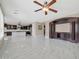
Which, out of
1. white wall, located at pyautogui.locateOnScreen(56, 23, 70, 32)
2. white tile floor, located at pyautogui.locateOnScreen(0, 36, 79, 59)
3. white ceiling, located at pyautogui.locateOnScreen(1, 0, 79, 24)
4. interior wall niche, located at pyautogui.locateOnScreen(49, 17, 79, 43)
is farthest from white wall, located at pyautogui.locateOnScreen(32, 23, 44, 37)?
white tile floor, located at pyautogui.locateOnScreen(0, 36, 79, 59)

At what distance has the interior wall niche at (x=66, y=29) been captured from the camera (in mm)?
10969

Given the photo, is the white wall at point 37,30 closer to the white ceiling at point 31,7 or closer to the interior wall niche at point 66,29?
the interior wall niche at point 66,29

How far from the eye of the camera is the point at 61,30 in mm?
14023

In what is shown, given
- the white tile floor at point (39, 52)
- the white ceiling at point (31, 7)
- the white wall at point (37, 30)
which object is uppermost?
the white ceiling at point (31, 7)

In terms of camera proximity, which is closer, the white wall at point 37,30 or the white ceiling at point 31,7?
the white ceiling at point 31,7

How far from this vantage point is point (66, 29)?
12742 millimetres

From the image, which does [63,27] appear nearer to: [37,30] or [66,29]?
[66,29]

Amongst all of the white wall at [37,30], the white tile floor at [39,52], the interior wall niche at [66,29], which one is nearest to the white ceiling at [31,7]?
the interior wall niche at [66,29]

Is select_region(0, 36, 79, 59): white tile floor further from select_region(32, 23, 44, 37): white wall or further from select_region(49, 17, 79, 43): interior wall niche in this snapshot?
select_region(32, 23, 44, 37): white wall

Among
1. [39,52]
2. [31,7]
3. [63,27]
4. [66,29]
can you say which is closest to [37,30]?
[63,27]

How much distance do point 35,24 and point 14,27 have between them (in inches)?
407

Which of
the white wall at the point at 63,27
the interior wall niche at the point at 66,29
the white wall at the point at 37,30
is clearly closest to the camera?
the interior wall niche at the point at 66,29

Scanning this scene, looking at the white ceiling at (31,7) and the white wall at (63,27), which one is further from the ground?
the white ceiling at (31,7)

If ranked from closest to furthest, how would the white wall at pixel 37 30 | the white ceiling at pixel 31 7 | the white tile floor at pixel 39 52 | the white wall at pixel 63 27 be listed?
1. the white tile floor at pixel 39 52
2. the white ceiling at pixel 31 7
3. the white wall at pixel 63 27
4. the white wall at pixel 37 30
